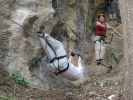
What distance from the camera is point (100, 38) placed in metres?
8.67

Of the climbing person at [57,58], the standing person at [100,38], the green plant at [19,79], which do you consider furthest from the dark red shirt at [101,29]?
the green plant at [19,79]

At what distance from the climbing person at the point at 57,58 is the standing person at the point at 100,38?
0.62m

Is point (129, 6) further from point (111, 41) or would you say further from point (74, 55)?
point (74, 55)

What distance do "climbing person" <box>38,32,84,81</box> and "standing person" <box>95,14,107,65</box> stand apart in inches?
24.3

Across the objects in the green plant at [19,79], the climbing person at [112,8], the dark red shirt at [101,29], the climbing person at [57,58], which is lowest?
the green plant at [19,79]

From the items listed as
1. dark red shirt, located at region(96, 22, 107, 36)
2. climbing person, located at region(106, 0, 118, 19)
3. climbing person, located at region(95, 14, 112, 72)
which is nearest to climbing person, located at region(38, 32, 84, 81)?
climbing person, located at region(95, 14, 112, 72)

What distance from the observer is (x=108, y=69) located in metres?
8.45

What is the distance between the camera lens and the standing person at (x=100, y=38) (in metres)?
8.57

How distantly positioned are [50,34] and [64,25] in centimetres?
27

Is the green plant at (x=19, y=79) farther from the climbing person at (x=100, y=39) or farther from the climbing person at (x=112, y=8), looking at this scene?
the climbing person at (x=112, y=8)

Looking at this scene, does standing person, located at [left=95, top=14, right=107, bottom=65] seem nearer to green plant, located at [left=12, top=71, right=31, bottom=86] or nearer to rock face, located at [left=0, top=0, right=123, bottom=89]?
rock face, located at [left=0, top=0, right=123, bottom=89]

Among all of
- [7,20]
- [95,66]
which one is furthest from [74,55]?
[7,20]

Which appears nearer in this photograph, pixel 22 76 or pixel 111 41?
pixel 22 76

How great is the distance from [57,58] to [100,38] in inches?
38.2
